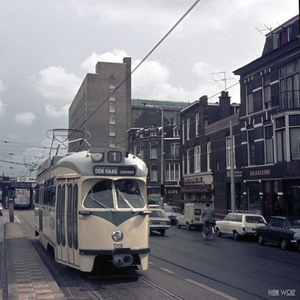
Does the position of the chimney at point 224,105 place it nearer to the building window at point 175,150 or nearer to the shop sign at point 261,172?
the shop sign at point 261,172

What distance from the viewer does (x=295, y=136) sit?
2906 cm

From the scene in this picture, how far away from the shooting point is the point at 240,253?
18047 millimetres

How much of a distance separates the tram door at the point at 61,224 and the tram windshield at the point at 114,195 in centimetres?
135

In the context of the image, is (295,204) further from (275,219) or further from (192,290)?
(192,290)

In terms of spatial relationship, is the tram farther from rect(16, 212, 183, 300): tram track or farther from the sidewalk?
the sidewalk

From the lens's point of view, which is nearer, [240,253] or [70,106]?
[240,253]

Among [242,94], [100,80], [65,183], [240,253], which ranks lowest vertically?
[240,253]

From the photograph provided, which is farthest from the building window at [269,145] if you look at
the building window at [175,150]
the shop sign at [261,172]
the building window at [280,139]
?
the building window at [175,150]

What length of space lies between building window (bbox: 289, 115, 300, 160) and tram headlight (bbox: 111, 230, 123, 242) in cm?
2042

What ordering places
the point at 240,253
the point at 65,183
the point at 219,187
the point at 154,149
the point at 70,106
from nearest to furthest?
1. the point at 65,183
2. the point at 240,253
3. the point at 219,187
4. the point at 154,149
5. the point at 70,106

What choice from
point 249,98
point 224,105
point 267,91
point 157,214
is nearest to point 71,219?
point 157,214

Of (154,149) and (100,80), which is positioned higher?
(100,80)

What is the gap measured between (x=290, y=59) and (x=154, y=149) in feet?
124

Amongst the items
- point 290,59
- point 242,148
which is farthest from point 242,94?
point 290,59
